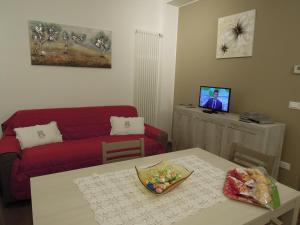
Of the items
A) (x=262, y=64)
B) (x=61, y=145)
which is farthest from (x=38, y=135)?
(x=262, y=64)

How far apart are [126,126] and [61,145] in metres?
0.93

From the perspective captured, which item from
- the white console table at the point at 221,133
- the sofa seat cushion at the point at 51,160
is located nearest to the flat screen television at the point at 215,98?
the white console table at the point at 221,133

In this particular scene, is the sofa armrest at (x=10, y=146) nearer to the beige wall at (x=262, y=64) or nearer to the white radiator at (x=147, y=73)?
the white radiator at (x=147, y=73)

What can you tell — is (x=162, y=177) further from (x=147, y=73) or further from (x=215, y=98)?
(x=147, y=73)

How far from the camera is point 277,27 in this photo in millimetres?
2627

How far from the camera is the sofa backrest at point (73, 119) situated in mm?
2771

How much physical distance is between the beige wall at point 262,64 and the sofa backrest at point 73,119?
156 cm

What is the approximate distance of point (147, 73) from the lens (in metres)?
3.91

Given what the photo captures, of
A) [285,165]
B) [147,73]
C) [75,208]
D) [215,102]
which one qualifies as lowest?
[285,165]

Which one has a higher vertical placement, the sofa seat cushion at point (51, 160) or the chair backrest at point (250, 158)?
the chair backrest at point (250, 158)

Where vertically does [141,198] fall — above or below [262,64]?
below

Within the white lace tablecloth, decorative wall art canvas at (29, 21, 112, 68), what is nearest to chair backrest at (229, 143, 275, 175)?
the white lace tablecloth

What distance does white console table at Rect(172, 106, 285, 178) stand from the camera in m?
2.49

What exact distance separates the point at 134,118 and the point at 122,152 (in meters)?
1.53
